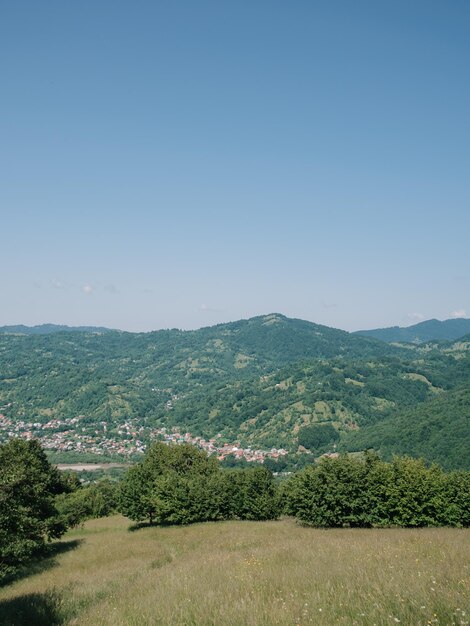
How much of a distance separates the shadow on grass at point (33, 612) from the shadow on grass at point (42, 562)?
519 inches

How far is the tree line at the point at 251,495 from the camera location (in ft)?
111

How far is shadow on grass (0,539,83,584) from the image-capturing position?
1089 inches

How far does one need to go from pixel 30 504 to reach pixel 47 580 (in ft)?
46.9

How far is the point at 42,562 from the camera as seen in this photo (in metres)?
31.9

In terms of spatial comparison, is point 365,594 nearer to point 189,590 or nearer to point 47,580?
point 189,590

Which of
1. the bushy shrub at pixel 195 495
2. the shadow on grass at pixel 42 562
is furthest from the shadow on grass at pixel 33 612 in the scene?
the bushy shrub at pixel 195 495

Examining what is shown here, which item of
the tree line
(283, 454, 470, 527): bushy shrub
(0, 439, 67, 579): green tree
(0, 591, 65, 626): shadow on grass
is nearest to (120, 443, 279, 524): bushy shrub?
the tree line

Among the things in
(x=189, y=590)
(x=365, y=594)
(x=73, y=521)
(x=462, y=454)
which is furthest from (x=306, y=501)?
(x=462, y=454)

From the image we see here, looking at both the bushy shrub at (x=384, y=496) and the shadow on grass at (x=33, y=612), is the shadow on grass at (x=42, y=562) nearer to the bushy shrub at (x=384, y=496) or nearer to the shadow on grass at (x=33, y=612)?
the shadow on grass at (x=33, y=612)

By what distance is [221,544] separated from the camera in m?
27.7

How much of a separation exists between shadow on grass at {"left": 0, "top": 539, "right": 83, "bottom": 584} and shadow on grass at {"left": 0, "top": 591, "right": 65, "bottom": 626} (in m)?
13.2

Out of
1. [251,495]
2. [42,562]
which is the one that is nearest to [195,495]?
[251,495]

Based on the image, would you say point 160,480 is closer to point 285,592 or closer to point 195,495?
point 195,495

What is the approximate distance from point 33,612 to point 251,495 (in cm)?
3879
